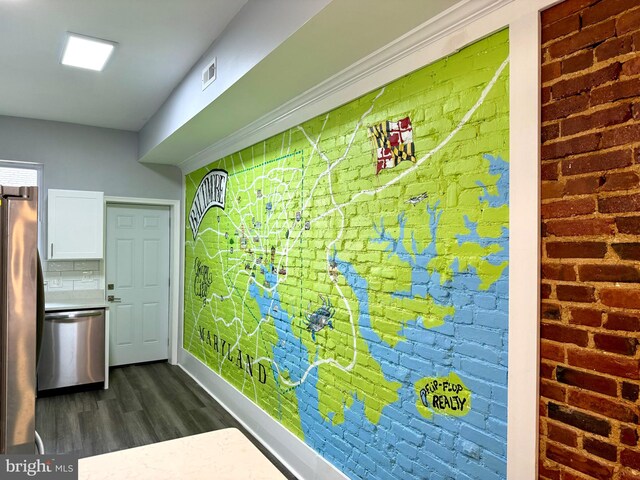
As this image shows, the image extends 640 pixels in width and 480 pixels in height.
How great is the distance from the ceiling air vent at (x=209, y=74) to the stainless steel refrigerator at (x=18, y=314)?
5.82 ft

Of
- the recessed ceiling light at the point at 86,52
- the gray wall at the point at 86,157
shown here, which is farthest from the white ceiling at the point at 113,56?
the gray wall at the point at 86,157

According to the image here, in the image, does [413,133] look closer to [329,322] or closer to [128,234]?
[329,322]

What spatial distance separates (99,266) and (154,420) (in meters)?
2.17

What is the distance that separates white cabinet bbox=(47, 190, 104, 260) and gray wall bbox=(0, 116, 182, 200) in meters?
0.30

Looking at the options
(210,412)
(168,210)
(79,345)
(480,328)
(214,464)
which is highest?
(168,210)

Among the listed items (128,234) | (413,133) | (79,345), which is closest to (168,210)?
(128,234)

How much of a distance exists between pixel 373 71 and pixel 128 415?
362 cm

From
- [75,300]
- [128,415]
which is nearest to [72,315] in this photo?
[75,300]

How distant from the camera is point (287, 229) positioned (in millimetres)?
3189

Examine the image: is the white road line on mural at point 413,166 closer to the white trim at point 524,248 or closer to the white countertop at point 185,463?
the white trim at point 524,248

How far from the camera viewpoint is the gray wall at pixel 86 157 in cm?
471

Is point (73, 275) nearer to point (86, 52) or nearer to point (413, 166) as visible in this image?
point (86, 52)

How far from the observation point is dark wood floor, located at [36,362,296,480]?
11.2ft

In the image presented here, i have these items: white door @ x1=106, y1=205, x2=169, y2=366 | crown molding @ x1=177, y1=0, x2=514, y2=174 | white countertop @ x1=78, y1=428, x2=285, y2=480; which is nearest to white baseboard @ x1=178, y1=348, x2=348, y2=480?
white door @ x1=106, y1=205, x2=169, y2=366
